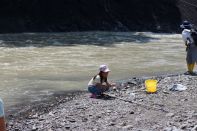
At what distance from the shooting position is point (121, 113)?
8875mm

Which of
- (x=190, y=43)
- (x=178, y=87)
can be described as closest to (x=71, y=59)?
(x=190, y=43)

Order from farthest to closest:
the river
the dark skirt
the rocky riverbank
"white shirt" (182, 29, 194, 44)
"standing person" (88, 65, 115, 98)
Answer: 1. the river
2. the dark skirt
3. "white shirt" (182, 29, 194, 44)
4. "standing person" (88, 65, 115, 98)
5. the rocky riverbank

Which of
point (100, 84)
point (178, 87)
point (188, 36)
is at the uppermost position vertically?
point (188, 36)

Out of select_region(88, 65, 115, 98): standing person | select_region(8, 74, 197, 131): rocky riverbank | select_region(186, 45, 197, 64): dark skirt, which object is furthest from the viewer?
select_region(186, 45, 197, 64): dark skirt

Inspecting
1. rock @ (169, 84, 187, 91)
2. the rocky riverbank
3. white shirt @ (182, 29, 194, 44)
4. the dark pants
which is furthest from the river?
rock @ (169, 84, 187, 91)

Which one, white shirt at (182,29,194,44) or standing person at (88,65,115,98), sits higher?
white shirt at (182,29,194,44)

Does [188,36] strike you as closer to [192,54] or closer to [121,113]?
[192,54]

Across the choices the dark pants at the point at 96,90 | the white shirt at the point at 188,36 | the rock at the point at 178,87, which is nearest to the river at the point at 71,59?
the dark pants at the point at 96,90

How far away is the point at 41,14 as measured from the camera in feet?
107

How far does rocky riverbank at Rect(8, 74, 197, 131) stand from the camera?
8.04 meters

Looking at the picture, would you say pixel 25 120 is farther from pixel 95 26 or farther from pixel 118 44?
pixel 95 26

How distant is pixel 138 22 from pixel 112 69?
18.5 metres

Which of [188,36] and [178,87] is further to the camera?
[188,36]

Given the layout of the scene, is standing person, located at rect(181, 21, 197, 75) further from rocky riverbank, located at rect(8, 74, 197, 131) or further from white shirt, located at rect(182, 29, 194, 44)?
rocky riverbank, located at rect(8, 74, 197, 131)
